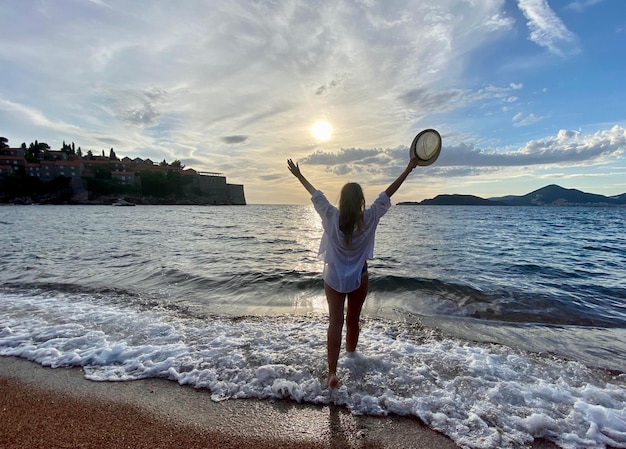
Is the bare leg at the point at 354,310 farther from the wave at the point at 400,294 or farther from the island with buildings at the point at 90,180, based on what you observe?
the island with buildings at the point at 90,180

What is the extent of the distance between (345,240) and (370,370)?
2050mm

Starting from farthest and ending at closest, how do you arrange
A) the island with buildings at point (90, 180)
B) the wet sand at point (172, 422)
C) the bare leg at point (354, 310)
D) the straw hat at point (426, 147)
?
1. the island with buildings at point (90, 180)
2. the bare leg at point (354, 310)
3. the straw hat at point (426, 147)
4. the wet sand at point (172, 422)

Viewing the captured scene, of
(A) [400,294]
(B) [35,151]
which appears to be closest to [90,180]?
(B) [35,151]

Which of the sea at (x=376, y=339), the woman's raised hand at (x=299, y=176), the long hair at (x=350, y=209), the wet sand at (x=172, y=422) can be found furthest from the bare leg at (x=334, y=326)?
the woman's raised hand at (x=299, y=176)

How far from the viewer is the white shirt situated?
12.8 feet

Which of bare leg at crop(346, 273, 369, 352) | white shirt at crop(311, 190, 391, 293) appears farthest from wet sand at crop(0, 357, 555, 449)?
white shirt at crop(311, 190, 391, 293)

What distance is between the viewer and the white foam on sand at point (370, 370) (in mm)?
3574

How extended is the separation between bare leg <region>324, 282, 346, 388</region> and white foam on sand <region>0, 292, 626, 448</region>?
20cm

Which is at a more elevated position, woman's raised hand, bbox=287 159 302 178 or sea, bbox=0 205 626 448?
woman's raised hand, bbox=287 159 302 178

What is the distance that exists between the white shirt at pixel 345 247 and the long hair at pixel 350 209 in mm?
79

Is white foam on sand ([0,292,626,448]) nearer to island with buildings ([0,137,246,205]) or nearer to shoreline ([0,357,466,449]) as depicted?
shoreline ([0,357,466,449])

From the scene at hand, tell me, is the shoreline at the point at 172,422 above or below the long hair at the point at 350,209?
below

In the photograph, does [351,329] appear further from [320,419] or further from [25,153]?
[25,153]

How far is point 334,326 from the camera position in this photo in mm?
4113
